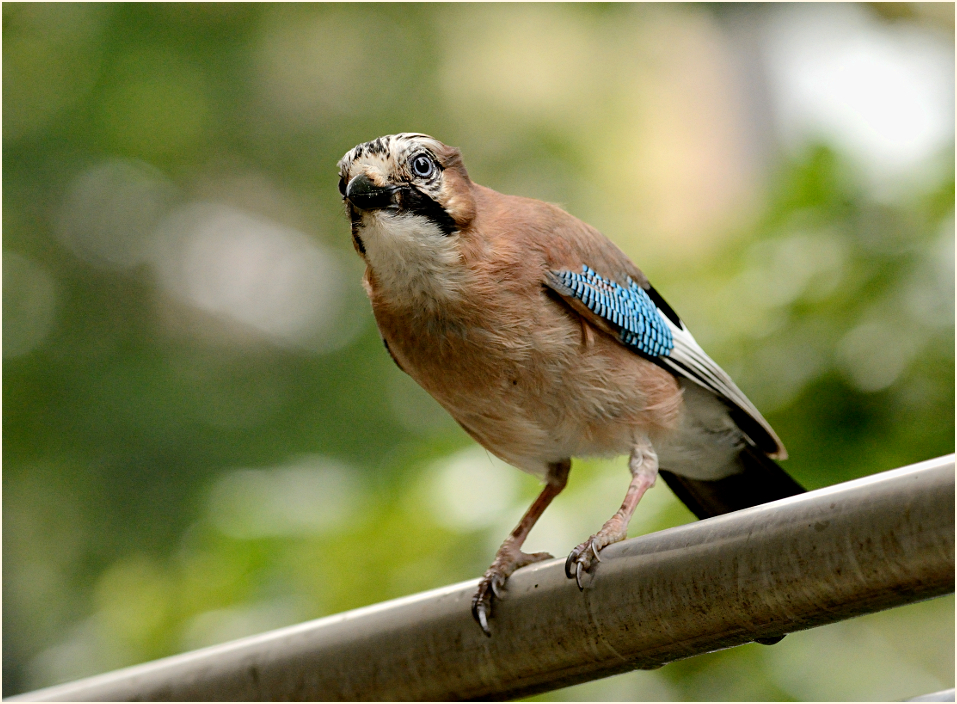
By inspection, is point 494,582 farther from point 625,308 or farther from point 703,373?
point 703,373

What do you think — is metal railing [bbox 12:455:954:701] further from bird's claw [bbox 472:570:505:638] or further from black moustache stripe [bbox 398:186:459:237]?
black moustache stripe [bbox 398:186:459:237]

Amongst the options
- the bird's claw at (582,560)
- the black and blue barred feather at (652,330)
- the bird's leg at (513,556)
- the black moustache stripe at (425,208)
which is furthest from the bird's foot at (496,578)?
the black moustache stripe at (425,208)

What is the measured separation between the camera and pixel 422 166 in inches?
63.4

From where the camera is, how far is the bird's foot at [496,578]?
1.41 meters

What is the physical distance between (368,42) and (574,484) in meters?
3.22

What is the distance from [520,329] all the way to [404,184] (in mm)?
330

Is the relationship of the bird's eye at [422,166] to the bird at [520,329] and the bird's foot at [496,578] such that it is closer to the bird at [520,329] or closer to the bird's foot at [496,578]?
the bird at [520,329]

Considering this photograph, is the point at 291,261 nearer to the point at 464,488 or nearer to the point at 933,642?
the point at 464,488

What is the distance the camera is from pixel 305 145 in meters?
5.11

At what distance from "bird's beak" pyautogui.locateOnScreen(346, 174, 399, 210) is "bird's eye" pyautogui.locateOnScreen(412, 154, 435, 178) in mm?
62

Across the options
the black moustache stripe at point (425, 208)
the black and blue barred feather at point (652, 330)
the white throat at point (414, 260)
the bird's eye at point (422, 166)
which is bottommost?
the black and blue barred feather at point (652, 330)

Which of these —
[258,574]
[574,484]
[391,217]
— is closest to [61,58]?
[258,574]

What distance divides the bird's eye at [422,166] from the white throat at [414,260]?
0.07 metres

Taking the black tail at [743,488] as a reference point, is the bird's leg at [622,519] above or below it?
above
